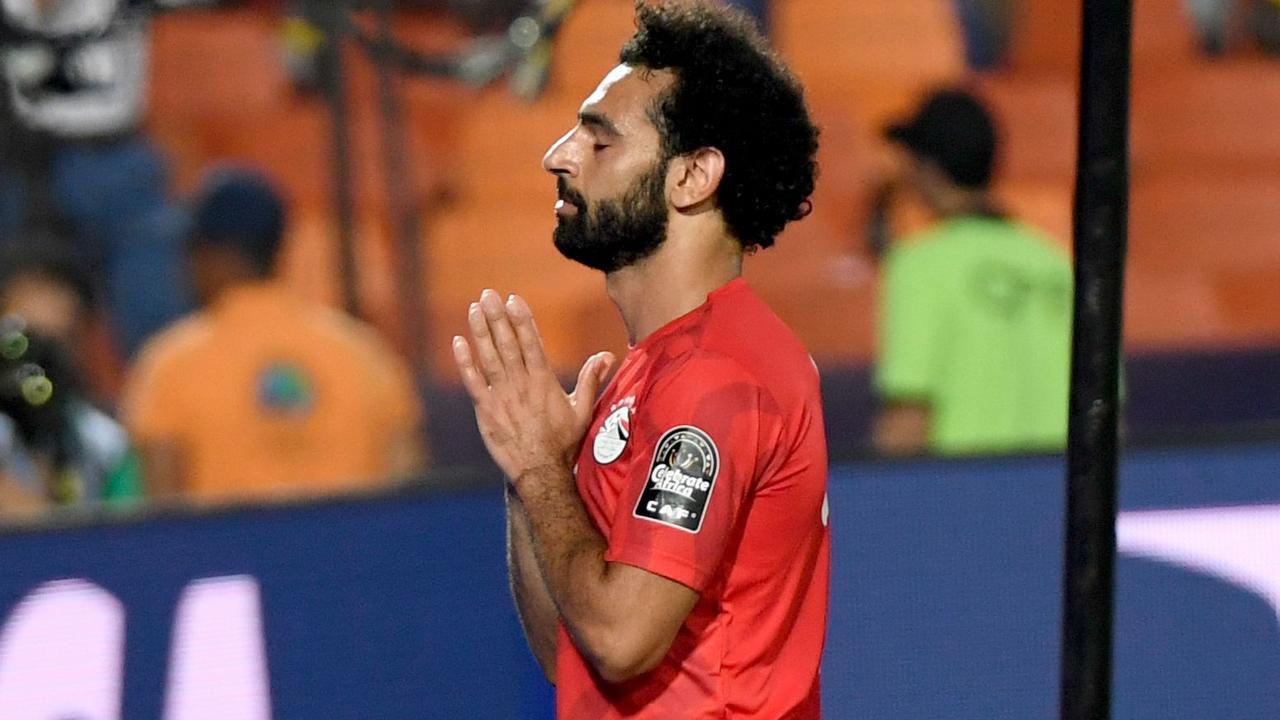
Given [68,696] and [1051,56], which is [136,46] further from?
[68,696]

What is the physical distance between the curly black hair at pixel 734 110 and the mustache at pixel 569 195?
13cm

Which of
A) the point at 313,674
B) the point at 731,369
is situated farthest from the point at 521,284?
the point at 731,369

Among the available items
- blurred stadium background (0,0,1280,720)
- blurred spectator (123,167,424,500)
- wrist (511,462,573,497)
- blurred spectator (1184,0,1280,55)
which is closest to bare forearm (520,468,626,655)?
wrist (511,462,573,497)

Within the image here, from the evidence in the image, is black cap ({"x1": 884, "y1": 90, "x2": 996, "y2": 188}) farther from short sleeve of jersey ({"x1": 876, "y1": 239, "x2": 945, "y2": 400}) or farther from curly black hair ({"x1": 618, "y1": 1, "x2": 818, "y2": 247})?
curly black hair ({"x1": 618, "y1": 1, "x2": 818, "y2": 247})

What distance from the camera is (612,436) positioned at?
2.37 meters

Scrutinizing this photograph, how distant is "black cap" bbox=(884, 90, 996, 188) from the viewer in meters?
5.14

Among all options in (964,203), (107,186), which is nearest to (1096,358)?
(964,203)

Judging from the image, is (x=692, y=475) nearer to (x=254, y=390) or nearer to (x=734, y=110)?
(x=734, y=110)

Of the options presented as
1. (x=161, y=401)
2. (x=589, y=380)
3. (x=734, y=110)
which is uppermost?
(x=734, y=110)

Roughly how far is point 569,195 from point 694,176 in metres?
0.17

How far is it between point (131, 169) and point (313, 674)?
5.19 metres

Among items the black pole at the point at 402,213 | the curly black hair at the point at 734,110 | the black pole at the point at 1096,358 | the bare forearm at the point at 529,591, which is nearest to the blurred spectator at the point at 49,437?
the black pole at the point at 402,213

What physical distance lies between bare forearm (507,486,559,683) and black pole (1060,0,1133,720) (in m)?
0.74

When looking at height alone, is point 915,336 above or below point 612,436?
below
